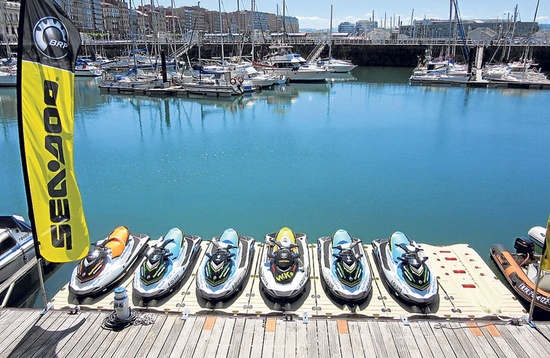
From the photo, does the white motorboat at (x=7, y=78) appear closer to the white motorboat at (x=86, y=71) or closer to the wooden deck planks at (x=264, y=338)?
the white motorboat at (x=86, y=71)

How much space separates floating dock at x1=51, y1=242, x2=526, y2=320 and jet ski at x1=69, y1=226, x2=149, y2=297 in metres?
0.26

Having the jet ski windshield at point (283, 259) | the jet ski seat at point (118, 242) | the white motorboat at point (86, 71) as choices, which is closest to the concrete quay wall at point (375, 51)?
the white motorboat at point (86, 71)

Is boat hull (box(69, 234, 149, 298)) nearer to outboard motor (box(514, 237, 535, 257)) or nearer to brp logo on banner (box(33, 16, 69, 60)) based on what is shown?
brp logo on banner (box(33, 16, 69, 60))

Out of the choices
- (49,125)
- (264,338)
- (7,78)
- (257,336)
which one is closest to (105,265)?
(49,125)

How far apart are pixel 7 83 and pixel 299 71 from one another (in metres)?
38.5

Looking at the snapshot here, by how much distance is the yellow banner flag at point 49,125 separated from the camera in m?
5.97

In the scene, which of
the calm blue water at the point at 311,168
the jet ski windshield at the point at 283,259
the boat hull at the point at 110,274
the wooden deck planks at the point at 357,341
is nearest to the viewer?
the wooden deck planks at the point at 357,341

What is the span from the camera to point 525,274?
10.6 metres

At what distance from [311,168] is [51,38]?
57.1ft

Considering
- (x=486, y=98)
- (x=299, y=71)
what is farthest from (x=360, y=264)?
(x=299, y=71)

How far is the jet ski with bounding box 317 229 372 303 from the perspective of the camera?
9257mm

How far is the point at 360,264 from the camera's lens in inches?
392

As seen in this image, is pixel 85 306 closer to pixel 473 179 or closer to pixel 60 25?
pixel 60 25

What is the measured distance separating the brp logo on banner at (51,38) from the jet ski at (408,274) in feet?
27.2
